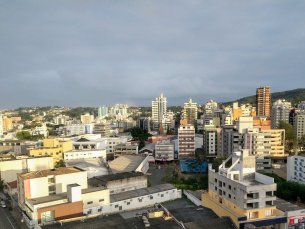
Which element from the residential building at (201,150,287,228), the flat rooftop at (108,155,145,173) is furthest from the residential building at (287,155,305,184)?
the flat rooftop at (108,155,145,173)

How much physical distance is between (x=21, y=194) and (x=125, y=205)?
6201 mm

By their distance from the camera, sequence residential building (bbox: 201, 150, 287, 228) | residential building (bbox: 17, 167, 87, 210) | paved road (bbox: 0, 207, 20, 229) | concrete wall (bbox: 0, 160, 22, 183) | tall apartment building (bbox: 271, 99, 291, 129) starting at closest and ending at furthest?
residential building (bbox: 201, 150, 287, 228)
residential building (bbox: 17, 167, 87, 210)
paved road (bbox: 0, 207, 20, 229)
concrete wall (bbox: 0, 160, 22, 183)
tall apartment building (bbox: 271, 99, 291, 129)

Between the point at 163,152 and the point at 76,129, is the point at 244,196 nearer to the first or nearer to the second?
the point at 163,152

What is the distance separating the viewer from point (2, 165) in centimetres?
2089

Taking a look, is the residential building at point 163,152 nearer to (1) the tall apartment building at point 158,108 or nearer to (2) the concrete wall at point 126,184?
(2) the concrete wall at point 126,184

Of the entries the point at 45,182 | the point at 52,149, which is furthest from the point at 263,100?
the point at 45,182

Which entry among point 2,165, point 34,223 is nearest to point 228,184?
point 34,223

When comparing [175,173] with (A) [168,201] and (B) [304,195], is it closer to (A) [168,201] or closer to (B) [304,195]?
(A) [168,201]

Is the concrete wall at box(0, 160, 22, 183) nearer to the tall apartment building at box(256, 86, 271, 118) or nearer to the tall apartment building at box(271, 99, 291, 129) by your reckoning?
the tall apartment building at box(271, 99, 291, 129)

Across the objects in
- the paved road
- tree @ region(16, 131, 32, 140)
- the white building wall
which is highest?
the white building wall

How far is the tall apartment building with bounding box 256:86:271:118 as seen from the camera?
60.2 metres

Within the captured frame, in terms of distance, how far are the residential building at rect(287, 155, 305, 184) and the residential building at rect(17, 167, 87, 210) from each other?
1764cm

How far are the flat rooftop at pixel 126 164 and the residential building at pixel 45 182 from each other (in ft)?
28.3

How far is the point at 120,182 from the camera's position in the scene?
1906 centimetres
